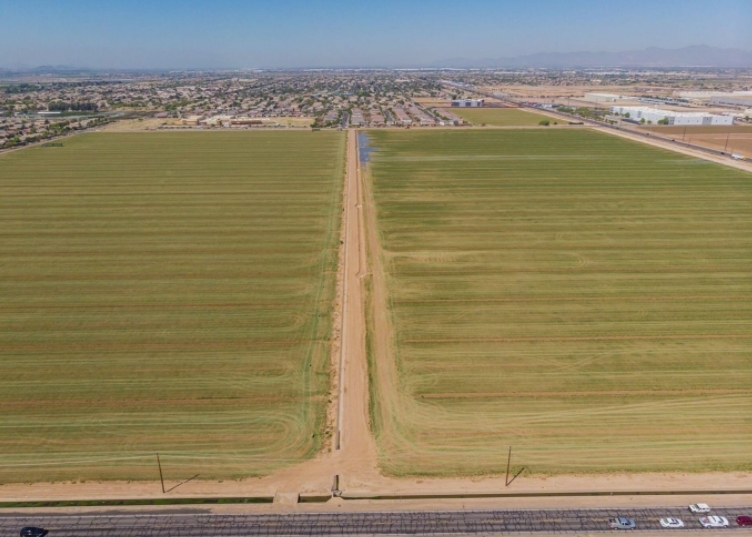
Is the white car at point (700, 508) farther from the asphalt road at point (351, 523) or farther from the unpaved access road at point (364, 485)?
the unpaved access road at point (364, 485)

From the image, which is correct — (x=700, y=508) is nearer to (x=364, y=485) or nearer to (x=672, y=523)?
(x=672, y=523)

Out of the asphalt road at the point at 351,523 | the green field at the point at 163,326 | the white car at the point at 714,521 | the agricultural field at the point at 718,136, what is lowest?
the asphalt road at the point at 351,523

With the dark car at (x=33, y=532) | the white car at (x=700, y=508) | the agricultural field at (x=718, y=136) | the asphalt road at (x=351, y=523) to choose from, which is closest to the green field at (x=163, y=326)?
the asphalt road at (x=351, y=523)

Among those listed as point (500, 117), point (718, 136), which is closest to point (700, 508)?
point (718, 136)

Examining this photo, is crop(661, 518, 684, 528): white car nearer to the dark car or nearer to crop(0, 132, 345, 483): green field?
crop(0, 132, 345, 483): green field

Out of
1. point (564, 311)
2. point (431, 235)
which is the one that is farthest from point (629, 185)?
point (564, 311)

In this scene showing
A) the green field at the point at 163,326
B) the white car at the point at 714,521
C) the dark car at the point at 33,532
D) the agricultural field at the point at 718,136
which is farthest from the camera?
the agricultural field at the point at 718,136
